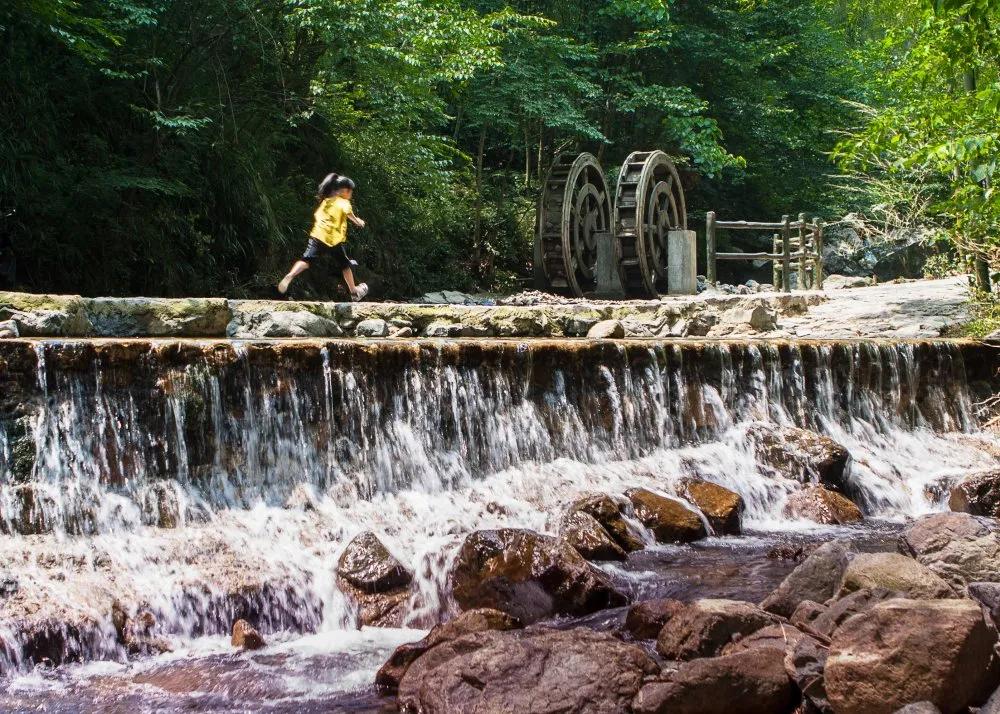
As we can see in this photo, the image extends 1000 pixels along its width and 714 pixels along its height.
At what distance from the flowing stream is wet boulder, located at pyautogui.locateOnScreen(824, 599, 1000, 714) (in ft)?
6.25

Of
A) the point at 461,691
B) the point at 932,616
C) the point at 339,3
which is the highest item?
the point at 339,3

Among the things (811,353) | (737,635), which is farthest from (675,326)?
(737,635)

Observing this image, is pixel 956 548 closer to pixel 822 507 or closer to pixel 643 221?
pixel 822 507

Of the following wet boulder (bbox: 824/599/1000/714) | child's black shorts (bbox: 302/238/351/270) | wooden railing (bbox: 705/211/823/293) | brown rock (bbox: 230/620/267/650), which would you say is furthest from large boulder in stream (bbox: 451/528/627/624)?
wooden railing (bbox: 705/211/823/293)

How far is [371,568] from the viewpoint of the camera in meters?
5.52

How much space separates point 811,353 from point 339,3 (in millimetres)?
6381

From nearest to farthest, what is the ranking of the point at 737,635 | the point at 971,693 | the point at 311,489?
the point at 971,693 → the point at 737,635 → the point at 311,489

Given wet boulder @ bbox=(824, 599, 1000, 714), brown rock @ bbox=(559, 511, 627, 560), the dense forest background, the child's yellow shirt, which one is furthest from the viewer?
the dense forest background

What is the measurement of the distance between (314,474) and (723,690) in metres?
3.58

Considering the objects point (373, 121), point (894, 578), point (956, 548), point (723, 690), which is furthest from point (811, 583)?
point (373, 121)

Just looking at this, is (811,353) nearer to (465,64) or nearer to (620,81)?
(465,64)

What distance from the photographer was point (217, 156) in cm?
1243

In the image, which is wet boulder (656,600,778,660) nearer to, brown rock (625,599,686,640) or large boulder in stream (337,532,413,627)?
brown rock (625,599,686,640)

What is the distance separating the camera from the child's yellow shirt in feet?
31.3
